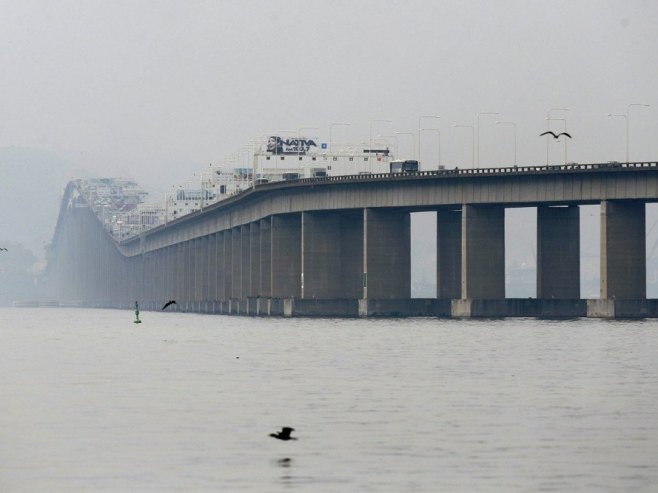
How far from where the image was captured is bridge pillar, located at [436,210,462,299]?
608ft

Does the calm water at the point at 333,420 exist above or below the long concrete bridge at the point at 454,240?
below

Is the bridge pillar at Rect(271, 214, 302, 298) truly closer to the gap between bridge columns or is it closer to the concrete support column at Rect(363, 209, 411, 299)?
the gap between bridge columns

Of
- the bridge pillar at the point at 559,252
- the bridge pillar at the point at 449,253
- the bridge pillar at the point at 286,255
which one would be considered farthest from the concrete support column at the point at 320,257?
the bridge pillar at the point at 559,252

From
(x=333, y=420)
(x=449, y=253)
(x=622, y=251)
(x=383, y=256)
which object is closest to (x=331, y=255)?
(x=383, y=256)

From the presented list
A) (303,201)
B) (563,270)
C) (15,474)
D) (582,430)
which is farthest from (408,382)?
(303,201)

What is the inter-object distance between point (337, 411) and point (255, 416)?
3.02 meters

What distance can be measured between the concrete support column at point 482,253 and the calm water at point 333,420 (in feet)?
234

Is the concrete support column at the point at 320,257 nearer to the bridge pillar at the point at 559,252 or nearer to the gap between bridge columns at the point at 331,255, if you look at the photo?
the gap between bridge columns at the point at 331,255

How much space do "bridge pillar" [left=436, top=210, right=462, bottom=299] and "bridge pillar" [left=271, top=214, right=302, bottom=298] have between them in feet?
53.8

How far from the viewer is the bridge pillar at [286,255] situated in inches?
7554

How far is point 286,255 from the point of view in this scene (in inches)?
7653

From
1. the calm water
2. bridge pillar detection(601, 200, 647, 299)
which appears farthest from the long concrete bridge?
the calm water

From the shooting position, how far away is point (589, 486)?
34.8 meters

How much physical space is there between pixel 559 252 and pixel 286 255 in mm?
40058
